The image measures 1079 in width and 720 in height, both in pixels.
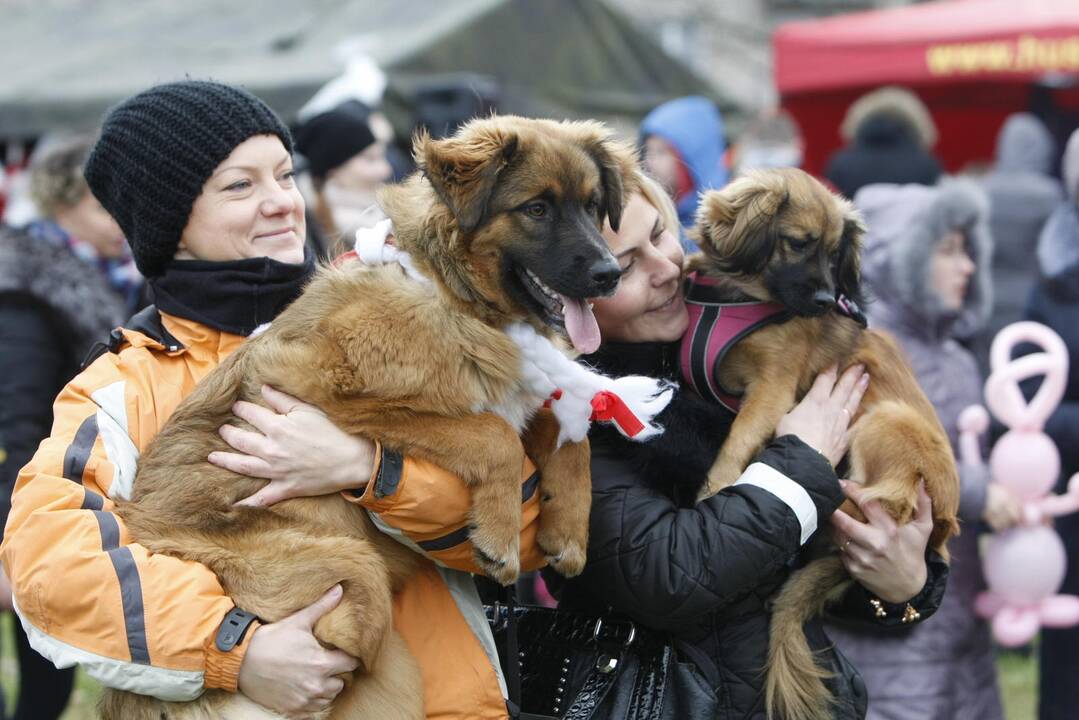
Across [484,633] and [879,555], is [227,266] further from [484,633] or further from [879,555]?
[879,555]

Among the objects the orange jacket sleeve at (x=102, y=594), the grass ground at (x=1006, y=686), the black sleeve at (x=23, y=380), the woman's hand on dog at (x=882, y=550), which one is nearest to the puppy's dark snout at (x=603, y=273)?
the woman's hand on dog at (x=882, y=550)

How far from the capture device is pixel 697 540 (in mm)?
2609

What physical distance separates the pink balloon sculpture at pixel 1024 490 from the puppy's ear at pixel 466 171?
2398 millimetres

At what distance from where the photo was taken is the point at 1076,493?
4.48 meters

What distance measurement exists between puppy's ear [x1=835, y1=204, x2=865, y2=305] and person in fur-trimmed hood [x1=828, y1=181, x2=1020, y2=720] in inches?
36.8

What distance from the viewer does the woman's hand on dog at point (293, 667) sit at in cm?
233

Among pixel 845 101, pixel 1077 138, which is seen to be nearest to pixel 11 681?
pixel 1077 138

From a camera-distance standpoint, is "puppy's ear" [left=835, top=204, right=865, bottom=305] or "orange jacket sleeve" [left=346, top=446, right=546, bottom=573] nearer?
"orange jacket sleeve" [left=346, top=446, right=546, bottom=573]

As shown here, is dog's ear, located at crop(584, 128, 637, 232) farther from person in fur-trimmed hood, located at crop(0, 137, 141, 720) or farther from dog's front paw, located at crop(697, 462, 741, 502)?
person in fur-trimmed hood, located at crop(0, 137, 141, 720)

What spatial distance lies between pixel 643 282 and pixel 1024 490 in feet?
7.37

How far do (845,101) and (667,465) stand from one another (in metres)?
8.85

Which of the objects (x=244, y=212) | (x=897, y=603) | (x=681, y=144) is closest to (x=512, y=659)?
(x=897, y=603)

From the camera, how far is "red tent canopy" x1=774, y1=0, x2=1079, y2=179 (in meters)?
9.06

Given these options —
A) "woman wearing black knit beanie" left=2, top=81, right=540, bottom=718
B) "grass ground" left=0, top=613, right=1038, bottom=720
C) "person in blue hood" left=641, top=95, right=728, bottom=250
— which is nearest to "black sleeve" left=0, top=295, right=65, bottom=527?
"woman wearing black knit beanie" left=2, top=81, right=540, bottom=718
